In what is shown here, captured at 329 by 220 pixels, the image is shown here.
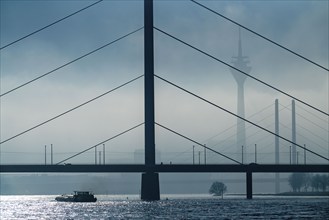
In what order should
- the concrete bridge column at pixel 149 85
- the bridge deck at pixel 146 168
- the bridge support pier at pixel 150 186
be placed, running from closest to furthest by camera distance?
the concrete bridge column at pixel 149 85
the bridge support pier at pixel 150 186
the bridge deck at pixel 146 168

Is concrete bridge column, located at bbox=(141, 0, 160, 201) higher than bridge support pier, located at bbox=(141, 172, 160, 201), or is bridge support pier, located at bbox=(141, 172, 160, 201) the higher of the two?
concrete bridge column, located at bbox=(141, 0, 160, 201)

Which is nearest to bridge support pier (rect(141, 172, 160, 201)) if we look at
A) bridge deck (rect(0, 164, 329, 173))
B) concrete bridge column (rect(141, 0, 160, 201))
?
bridge deck (rect(0, 164, 329, 173))

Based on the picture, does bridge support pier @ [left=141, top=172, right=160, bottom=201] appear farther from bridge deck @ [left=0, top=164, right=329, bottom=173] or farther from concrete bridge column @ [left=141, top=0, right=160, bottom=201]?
concrete bridge column @ [left=141, top=0, right=160, bottom=201]

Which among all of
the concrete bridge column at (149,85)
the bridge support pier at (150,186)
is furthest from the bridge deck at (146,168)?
the concrete bridge column at (149,85)

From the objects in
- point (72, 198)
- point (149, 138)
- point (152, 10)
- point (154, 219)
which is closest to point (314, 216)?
point (154, 219)

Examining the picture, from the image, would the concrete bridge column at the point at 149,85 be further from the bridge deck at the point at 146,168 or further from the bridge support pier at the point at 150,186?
the bridge deck at the point at 146,168

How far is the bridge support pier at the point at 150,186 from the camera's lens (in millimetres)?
129625

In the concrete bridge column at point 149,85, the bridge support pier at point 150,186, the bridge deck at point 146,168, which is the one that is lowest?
the bridge support pier at point 150,186

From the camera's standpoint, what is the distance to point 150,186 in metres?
131

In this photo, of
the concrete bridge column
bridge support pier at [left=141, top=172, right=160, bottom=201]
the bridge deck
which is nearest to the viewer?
the concrete bridge column

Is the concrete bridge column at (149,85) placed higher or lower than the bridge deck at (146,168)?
higher

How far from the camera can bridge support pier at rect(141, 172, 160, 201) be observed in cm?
12962

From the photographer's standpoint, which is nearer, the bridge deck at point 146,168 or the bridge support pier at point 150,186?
the bridge support pier at point 150,186

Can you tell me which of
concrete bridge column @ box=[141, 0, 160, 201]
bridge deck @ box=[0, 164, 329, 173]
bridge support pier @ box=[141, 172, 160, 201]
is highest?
concrete bridge column @ box=[141, 0, 160, 201]
